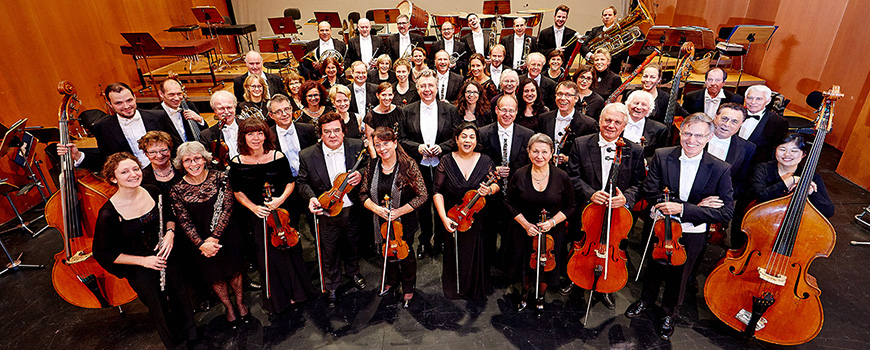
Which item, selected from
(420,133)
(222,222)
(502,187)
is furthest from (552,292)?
(222,222)

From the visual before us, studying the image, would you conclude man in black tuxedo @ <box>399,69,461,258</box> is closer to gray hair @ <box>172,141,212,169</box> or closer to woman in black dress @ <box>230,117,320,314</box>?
woman in black dress @ <box>230,117,320,314</box>

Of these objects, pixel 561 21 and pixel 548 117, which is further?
pixel 561 21

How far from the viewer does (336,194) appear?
285 cm

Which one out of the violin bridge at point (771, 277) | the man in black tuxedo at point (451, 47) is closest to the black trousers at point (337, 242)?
the violin bridge at point (771, 277)

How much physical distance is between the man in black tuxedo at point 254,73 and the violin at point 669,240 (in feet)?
12.8

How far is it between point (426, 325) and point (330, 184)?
1338 millimetres

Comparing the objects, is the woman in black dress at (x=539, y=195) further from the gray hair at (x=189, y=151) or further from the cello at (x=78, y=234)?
the cello at (x=78, y=234)

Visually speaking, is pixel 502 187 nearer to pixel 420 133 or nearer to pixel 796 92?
pixel 420 133

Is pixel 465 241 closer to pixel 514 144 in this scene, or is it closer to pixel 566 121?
pixel 514 144

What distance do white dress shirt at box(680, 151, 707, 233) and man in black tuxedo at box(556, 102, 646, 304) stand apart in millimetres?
296

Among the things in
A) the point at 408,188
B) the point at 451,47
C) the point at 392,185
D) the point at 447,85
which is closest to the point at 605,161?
the point at 408,188

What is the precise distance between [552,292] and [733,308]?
1.25m

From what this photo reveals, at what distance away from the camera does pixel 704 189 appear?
267 cm

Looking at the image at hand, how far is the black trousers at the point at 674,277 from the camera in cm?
277
